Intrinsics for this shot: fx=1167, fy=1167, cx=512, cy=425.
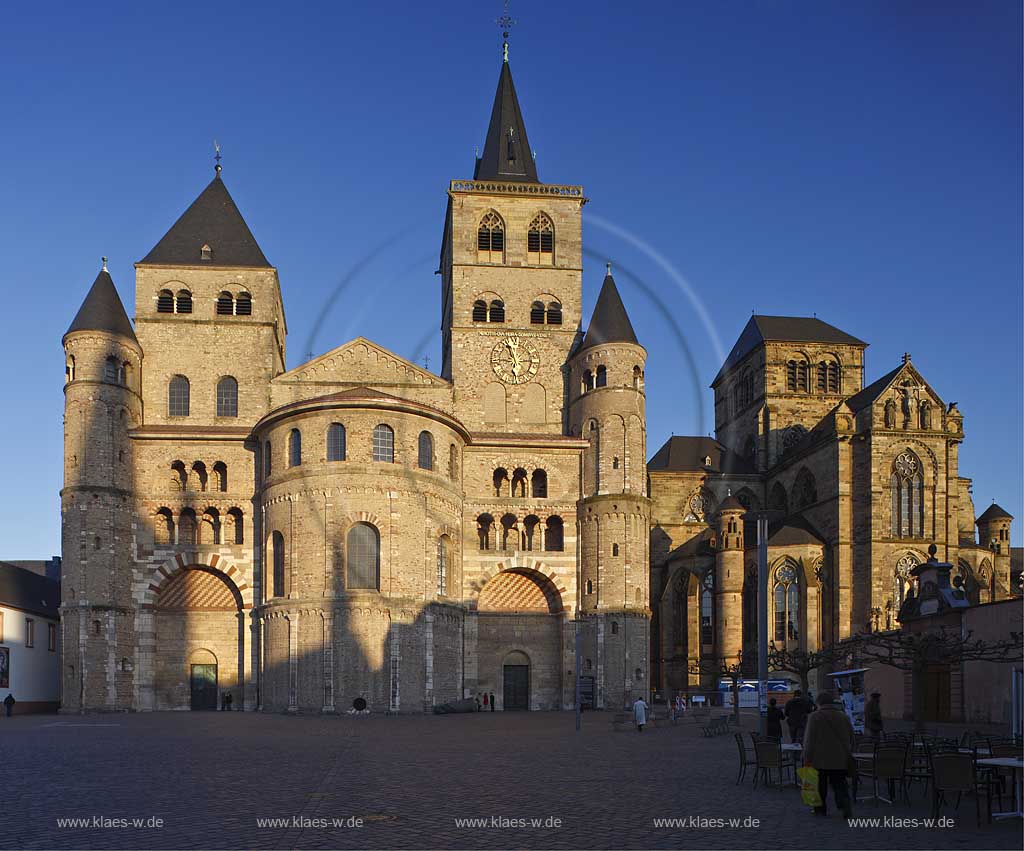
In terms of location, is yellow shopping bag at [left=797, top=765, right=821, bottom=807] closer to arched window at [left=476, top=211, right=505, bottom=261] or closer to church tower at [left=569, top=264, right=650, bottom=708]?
church tower at [left=569, top=264, right=650, bottom=708]

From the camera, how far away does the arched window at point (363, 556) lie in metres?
52.6

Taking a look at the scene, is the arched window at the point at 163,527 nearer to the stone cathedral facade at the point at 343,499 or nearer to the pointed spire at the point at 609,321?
the stone cathedral facade at the point at 343,499

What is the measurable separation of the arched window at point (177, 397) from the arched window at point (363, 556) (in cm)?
1451

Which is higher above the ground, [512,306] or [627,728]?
[512,306]

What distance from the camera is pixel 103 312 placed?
58.9 metres

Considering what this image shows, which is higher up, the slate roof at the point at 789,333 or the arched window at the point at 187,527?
the slate roof at the point at 789,333

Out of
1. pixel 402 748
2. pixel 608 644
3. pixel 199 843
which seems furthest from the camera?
pixel 608 644

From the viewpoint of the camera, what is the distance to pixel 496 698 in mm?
60031

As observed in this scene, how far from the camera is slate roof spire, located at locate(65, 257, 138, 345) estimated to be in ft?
191

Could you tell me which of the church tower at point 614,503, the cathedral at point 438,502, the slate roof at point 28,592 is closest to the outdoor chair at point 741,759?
the cathedral at point 438,502

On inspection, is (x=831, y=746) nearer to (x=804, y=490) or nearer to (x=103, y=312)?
(x=103, y=312)

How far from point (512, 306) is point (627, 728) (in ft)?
106

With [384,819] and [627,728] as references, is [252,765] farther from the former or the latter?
[627,728]

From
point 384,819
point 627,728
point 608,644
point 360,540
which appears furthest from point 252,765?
point 608,644
